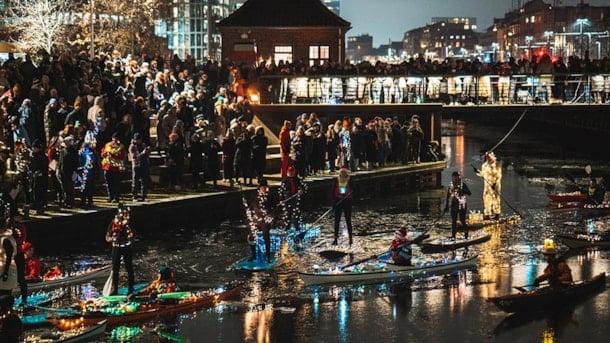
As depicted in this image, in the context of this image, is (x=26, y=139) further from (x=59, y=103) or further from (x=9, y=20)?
(x=9, y=20)

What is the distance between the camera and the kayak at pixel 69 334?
50.2 feet

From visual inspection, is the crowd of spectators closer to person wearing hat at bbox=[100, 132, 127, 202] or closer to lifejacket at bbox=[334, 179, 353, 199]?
person wearing hat at bbox=[100, 132, 127, 202]

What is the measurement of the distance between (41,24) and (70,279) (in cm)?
3716

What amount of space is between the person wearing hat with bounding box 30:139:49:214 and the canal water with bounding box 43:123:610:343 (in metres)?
1.61

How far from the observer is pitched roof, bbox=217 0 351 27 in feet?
184

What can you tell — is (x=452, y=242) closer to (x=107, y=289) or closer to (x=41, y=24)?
(x=107, y=289)

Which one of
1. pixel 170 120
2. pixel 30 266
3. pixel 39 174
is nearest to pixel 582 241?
pixel 170 120

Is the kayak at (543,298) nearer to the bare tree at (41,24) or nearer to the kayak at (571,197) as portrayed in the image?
the kayak at (571,197)

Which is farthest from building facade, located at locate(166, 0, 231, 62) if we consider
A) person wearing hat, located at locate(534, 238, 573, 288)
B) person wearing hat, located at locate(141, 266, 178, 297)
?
person wearing hat, located at locate(534, 238, 573, 288)

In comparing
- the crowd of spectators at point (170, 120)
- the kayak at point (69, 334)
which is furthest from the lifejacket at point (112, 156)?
the kayak at point (69, 334)

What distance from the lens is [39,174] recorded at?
23.8 metres

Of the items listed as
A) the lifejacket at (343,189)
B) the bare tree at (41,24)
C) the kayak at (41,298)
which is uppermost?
the bare tree at (41,24)

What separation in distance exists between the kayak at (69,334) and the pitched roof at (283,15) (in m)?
41.0

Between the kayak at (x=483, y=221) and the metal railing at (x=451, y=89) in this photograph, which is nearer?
the kayak at (x=483, y=221)
